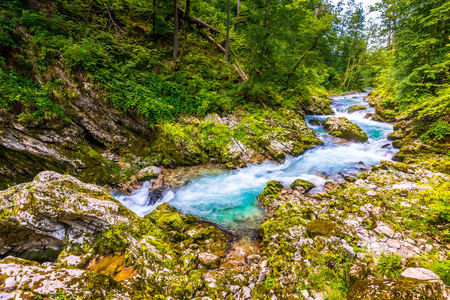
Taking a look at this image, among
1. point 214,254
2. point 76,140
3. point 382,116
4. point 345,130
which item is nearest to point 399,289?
point 214,254

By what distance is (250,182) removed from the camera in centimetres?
774

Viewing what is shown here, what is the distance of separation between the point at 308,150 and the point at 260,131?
3.18 metres

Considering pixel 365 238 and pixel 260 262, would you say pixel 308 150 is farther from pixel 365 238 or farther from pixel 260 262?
pixel 260 262

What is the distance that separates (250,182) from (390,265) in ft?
16.8

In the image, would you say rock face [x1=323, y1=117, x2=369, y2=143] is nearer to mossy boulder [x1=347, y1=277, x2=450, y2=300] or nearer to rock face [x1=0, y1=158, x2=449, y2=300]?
rock face [x1=0, y1=158, x2=449, y2=300]

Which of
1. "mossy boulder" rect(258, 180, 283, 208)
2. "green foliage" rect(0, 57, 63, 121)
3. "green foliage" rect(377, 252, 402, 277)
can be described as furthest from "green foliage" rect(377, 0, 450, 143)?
"green foliage" rect(0, 57, 63, 121)

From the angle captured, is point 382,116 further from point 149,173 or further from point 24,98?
point 24,98

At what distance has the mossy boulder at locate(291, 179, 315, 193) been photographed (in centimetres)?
669

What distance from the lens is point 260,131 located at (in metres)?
9.98

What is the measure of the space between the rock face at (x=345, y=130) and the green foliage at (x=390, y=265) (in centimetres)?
1025

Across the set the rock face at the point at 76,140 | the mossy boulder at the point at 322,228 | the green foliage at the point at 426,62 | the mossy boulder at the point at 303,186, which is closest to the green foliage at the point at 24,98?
the rock face at the point at 76,140

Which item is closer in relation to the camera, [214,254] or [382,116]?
[214,254]

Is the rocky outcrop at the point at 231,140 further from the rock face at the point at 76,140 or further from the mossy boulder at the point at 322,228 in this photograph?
the mossy boulder at the point at 322,228

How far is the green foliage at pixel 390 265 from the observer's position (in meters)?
2.83
